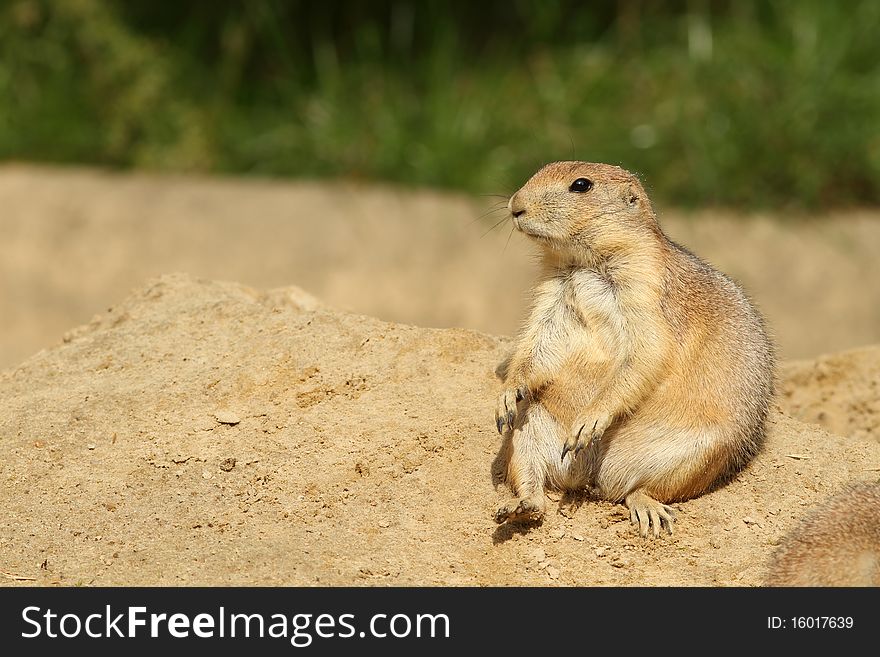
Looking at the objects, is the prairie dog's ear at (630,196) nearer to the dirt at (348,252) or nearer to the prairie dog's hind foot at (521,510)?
the prairie dog's hind foot at (521,510)

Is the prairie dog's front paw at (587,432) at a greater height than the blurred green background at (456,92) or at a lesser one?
lesser

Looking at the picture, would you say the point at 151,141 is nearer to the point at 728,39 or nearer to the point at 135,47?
the point at 135,47

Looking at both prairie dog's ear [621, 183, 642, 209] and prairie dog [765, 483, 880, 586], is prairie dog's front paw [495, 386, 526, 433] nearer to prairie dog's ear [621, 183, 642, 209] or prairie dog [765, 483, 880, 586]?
prairie dog's ear [621, 183, 642, 209]

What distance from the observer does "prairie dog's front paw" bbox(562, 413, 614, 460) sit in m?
4.58

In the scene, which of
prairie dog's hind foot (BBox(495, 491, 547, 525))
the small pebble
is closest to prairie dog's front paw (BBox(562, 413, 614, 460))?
prairie dog's hind foot (BBox(495, 491, 547, 525))

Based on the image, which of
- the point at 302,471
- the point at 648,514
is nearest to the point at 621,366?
the point at 648,514

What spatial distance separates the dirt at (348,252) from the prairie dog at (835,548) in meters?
6.02

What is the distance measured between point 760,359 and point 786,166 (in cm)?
692

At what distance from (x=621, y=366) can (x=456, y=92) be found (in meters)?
7.89

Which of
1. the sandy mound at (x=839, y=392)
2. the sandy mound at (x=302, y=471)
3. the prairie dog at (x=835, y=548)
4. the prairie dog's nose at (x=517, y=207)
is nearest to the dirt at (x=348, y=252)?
the sandy mound at (x=839, y=392)

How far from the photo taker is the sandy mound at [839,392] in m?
6.14

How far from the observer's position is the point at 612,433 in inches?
187

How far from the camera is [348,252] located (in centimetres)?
1085

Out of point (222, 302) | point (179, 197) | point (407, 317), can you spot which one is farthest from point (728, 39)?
point (222, 302)
